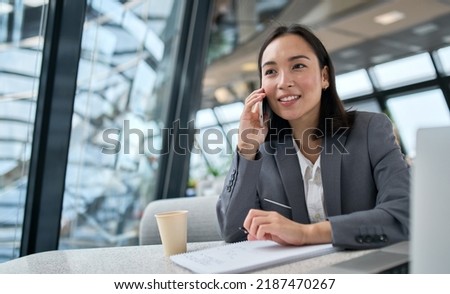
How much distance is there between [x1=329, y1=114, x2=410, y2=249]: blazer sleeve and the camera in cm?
69

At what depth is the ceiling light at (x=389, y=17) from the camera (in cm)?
376

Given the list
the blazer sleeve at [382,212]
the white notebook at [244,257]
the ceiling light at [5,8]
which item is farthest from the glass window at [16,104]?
the blazer sleeve at [382,212]

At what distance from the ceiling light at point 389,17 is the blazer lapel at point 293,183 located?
11.3 feet

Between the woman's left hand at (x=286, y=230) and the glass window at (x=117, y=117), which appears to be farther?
the glass window at (x=117, y=117)

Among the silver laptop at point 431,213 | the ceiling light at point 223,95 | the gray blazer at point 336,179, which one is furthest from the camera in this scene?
the ceiling light at point 223,95

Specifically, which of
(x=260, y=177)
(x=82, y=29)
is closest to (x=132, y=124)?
(x=82, y=29)

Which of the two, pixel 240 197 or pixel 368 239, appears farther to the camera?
pixel 240 197

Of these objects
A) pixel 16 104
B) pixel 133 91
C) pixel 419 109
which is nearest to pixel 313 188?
pixel 16 104

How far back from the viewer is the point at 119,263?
727 mm

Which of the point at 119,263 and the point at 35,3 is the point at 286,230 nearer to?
the point at 119,263

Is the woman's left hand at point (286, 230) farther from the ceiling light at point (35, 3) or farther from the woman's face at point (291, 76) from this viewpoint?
the ceiling light at point (35, 3)

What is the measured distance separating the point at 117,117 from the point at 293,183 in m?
1.41

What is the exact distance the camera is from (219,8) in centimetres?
362
